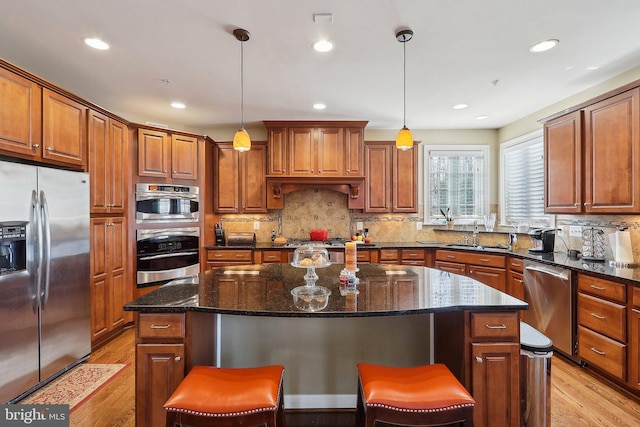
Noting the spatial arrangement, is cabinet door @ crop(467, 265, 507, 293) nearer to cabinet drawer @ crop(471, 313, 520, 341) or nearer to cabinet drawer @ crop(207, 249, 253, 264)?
cabinet drawer @ crop(471, 313, 520, 341)

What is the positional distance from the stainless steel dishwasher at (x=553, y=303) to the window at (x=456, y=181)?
66.0 inches

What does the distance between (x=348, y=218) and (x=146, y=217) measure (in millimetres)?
2792

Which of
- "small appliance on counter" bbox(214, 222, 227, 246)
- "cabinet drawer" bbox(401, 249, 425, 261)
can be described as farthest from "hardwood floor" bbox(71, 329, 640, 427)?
"small appliance on counter" bbox(214, 222, 227, 246)

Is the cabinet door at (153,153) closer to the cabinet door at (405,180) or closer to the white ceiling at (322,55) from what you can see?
the white ceiling at (322,55)

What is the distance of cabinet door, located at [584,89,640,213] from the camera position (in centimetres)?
243

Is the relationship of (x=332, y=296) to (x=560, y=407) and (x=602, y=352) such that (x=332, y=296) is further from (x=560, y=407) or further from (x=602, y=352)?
(x=602, y=352)

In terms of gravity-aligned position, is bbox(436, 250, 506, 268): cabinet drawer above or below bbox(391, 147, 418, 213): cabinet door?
below

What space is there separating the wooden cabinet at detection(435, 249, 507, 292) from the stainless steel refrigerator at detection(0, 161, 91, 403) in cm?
412

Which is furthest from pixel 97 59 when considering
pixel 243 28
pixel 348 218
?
pixel 348 218

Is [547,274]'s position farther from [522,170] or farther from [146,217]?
[146,217]

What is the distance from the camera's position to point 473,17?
6.72 ft

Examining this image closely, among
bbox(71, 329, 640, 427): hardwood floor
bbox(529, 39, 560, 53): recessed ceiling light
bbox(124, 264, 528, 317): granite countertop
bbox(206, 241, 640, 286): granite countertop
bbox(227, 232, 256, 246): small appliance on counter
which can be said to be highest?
bbox(529, 39, 560, 53): recessed ceiling light

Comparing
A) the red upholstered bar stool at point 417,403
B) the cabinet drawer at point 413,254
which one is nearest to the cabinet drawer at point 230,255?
the cabinet drawer at point 413,254

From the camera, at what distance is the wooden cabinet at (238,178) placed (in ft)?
14.7
